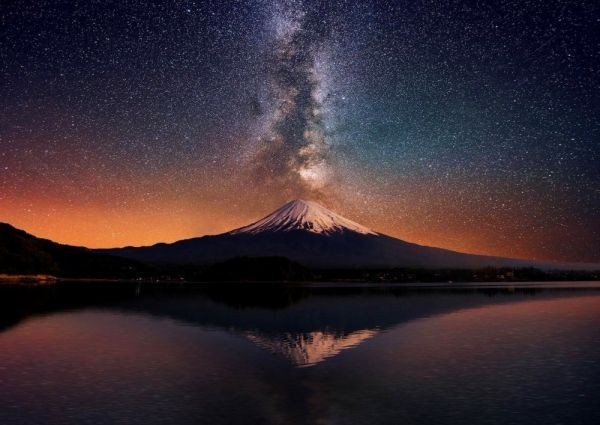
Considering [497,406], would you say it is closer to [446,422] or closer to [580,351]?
[446,422]

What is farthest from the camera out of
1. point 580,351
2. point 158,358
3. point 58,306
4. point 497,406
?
point 58,306

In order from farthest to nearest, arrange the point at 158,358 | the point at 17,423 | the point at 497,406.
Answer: the point at 158,358
the point at 497,406
the point at 17,423

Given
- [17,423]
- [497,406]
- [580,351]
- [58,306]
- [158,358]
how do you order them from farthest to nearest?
[58,306] < [580,351] < [158,358] < [497,406] < [17,423]

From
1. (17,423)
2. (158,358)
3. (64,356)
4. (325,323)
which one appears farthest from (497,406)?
(325,323)

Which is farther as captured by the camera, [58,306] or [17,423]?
[58,306]

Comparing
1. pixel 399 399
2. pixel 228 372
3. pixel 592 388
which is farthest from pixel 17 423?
pixel 592 388

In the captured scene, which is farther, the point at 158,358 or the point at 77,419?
the point at 158,358

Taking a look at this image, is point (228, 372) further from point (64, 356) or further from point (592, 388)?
point (592, 388)
